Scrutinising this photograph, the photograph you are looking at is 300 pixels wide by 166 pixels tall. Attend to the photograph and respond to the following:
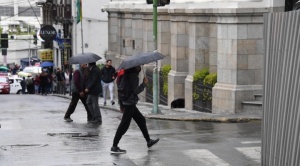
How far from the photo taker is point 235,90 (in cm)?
2169

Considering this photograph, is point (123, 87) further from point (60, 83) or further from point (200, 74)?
point (60, 83)

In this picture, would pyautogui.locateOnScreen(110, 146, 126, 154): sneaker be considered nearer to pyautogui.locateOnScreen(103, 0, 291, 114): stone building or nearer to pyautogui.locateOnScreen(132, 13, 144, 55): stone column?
pyautogui.locateOnScreen(103, 0, 291, 114): stone building

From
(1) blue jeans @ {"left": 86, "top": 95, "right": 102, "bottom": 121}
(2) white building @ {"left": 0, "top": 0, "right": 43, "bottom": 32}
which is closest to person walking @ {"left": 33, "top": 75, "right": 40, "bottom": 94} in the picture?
(1) blue jeans @ {"left": 86, "top": 95, "right": 102, "bottom": 121}

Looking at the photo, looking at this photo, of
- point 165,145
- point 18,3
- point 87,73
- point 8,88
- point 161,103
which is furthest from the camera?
point 18,3

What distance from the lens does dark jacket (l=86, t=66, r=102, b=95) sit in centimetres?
2043

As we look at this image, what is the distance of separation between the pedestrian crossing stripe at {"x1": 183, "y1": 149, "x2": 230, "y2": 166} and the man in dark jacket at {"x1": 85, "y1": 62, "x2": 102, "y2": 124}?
20.8ft

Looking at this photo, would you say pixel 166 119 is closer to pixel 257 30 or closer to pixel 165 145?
pixel 257 30

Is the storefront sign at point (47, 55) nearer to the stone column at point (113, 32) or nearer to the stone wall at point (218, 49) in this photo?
the stone column at point (113, 32)

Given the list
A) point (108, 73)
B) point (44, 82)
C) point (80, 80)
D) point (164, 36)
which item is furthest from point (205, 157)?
point (44, 82)

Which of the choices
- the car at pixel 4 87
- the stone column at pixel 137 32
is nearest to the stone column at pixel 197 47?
the stone column at pixel 137 32

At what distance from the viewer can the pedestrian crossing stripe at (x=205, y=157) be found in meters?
13.2

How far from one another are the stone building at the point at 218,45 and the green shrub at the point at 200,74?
0.77ft

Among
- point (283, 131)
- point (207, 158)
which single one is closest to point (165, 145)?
point (207, 158)

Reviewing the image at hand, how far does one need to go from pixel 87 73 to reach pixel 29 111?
5.63 metres
